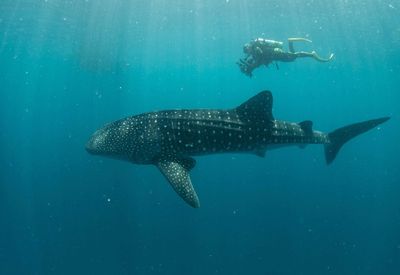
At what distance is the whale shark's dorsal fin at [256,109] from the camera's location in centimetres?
947

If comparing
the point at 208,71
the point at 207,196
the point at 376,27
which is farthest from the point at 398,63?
the point at 207,196

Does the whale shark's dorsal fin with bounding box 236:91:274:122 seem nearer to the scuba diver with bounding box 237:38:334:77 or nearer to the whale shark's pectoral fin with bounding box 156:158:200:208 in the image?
the whale shark's pectoral fin with bounding box 156:158:200:208

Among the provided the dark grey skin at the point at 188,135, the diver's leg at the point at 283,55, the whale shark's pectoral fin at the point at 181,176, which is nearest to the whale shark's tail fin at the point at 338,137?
the dark grey skin at the point at 188,135

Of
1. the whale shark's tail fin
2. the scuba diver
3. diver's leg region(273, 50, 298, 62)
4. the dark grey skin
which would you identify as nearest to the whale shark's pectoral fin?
the dark grey skin

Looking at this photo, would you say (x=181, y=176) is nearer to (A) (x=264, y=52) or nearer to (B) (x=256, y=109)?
(B) (x=256, y=109)

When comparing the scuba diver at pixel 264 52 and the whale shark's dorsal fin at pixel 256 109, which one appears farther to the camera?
the scuba diver at pixel 264 52

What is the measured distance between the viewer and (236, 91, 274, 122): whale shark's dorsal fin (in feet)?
31.1

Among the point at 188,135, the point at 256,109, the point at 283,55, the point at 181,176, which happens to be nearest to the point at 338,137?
the point at 256,109

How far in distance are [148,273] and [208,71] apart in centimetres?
9004

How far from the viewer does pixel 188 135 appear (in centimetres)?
935

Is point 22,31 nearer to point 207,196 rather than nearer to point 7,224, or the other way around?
point 7,224

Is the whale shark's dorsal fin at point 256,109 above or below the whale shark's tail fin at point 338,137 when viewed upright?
above

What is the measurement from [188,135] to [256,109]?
189 cm

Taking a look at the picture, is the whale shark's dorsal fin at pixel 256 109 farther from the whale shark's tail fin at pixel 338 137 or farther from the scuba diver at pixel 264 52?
the scuba diver at pixel 264 52
